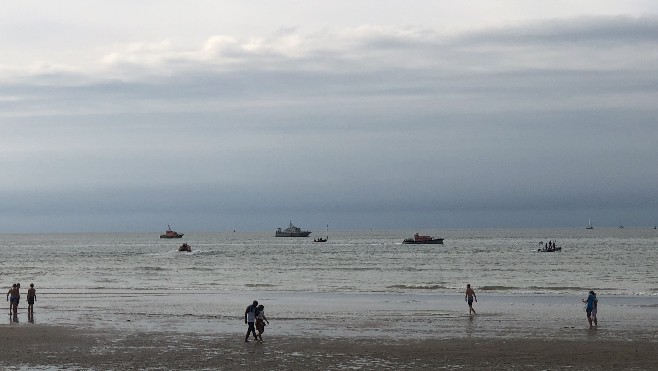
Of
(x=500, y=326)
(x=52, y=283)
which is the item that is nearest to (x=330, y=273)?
(x=52, y=283)

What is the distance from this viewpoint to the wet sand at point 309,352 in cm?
2292

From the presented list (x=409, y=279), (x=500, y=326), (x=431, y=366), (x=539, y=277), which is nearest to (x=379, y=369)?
(x=431, y=366)

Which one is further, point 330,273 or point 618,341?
point 330,273

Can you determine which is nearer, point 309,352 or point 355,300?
point 309,352

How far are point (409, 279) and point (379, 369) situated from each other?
1803 inches

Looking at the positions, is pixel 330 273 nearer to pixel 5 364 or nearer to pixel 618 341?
pixel 618 341

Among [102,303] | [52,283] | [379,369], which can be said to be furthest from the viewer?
[52,283]

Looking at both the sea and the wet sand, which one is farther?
the sea

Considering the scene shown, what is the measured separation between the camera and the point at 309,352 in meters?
25.3

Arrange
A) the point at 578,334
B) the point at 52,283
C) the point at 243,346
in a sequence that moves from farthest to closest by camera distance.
→ 1. the point at 52,283
2. the point at 578,334
3. the point at 243,346

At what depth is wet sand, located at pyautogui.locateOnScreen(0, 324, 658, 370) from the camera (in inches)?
902

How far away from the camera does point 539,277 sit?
232ft

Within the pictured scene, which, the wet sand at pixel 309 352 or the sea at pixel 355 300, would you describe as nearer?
the wet sand at pixel 309 352

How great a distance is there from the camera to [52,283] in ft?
215
